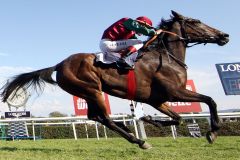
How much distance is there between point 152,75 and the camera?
239 inches

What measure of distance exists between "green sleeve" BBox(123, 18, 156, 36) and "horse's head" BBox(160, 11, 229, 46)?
624 mm

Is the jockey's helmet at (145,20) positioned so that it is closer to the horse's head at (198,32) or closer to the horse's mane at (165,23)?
the horse's mane at (165,23)

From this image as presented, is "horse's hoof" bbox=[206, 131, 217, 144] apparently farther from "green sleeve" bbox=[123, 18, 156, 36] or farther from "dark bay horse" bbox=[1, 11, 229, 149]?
"green sleeve" bbox=[123, 18, 156, 36]

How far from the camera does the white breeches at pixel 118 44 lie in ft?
20.8

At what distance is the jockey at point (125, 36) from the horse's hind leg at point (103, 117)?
705 millimetres

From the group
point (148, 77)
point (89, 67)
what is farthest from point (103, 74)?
point (148, 77)

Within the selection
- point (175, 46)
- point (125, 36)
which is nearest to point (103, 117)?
point (125, 36)

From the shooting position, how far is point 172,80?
5.95 metres

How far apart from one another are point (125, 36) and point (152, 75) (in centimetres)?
85

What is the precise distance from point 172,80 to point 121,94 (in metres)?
0.82

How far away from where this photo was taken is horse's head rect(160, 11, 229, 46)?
655cm

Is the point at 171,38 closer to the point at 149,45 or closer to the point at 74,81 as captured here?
the point at 149,45

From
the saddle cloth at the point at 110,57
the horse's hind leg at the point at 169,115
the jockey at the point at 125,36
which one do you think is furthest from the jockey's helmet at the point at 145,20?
the horse's hind leg at the point at 169,115

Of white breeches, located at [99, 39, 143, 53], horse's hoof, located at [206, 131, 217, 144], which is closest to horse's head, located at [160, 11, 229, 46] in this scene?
white breeches, located at [99, 39, 143, 53]
